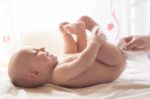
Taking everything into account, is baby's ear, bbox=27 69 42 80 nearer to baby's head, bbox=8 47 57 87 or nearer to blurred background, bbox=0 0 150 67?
baby's head, bbox=8 47 57 87

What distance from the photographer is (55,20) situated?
183 centimetres

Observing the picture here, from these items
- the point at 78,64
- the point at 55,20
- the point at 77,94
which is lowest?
the point at 77,94

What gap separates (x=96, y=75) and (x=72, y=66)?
0.39ft

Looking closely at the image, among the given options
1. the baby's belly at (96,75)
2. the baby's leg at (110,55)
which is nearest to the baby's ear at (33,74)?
the baby's belly at (96,75)

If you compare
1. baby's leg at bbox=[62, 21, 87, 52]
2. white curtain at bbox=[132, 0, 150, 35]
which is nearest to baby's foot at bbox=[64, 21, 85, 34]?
baby's leg at bbox=[62, 21, 87, 52]

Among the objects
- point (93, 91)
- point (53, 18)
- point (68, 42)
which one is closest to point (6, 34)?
point (53, 18)

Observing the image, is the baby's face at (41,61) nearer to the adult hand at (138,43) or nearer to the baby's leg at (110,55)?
the baby's leg at (110,55)

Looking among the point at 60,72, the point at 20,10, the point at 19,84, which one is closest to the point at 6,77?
the point at 19,84

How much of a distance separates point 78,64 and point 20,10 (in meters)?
0.78

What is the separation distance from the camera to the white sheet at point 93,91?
3.30 feet

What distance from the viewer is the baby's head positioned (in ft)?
3.77

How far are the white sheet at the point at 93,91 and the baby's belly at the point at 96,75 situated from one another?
0.12ft

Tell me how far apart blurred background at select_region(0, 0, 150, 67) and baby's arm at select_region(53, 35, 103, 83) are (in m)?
0.67

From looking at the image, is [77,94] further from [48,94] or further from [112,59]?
[112,59]
